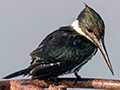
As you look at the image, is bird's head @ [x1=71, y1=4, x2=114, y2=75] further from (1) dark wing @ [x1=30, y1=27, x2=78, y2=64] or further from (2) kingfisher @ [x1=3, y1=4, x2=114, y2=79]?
(1) dark wing @ [x1=30, y1=27, x2=78, y2=64]

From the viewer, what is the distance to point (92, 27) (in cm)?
219

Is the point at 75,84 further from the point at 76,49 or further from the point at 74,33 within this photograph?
the point at 74,33

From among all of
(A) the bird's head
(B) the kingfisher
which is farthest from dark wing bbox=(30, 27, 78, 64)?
(A) the bird's head

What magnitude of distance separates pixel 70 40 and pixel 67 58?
122mm

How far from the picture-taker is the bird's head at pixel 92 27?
215 cm

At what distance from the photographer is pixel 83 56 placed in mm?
2191

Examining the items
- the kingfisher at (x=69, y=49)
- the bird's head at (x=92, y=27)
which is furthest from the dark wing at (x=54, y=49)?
the bird's head at (x=92, y=27)

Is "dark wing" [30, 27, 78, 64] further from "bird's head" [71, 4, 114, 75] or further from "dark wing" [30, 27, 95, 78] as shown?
"bird's head" [71, 4, 114, 75]

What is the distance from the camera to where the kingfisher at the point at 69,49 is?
6.77ft

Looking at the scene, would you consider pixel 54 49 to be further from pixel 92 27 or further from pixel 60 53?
pixel 92 27

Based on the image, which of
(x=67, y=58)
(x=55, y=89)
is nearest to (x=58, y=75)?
(x=67, y=58)

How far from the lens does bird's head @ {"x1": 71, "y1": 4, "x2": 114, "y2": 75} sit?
2154 millimetres

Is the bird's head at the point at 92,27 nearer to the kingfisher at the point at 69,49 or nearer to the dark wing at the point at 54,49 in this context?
the kingfisher at the point at 69,49

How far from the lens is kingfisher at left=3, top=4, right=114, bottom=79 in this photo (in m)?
2.06
